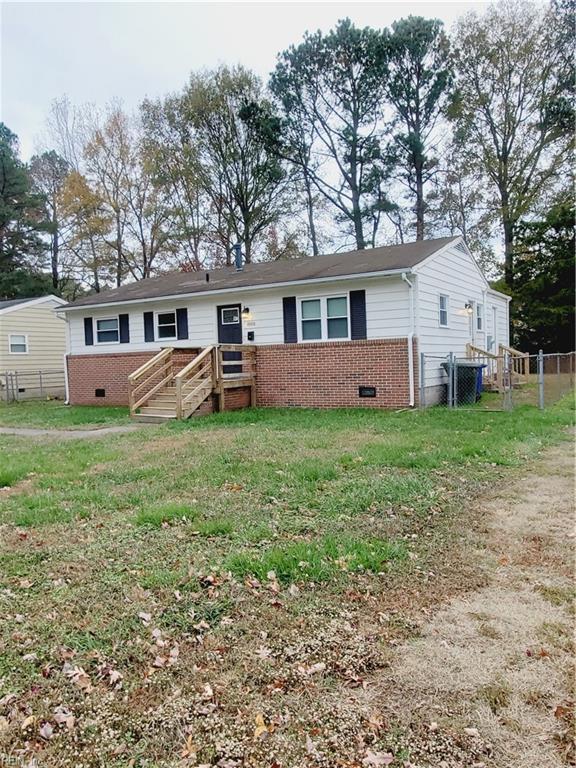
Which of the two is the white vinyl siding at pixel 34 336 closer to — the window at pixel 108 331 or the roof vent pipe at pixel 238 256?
the window at pixel 108 331

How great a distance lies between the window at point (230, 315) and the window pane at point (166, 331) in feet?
5.67

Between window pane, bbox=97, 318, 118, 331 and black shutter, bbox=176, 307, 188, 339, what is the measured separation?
243 centimetres

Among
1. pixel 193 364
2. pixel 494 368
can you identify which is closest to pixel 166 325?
pixel 193 364

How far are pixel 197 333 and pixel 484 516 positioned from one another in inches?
438

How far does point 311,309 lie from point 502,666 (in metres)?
10.8

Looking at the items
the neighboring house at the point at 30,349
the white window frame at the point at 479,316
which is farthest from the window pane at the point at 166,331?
the white window frame at the point at 479,316

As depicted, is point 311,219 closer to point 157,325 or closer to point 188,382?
point 157,325

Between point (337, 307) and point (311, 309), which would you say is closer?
point (337, 307)

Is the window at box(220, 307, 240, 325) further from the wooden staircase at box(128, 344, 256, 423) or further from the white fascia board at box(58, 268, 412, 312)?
the wooden staircase at box(128, 344, 256, 423)

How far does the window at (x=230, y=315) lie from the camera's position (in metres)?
13.7

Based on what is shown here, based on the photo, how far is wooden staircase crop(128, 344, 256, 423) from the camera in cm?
1112

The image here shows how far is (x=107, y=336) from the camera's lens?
15.9 metres

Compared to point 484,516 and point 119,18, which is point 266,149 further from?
point 484,516

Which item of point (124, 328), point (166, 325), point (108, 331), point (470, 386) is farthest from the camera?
point (108, 331)
